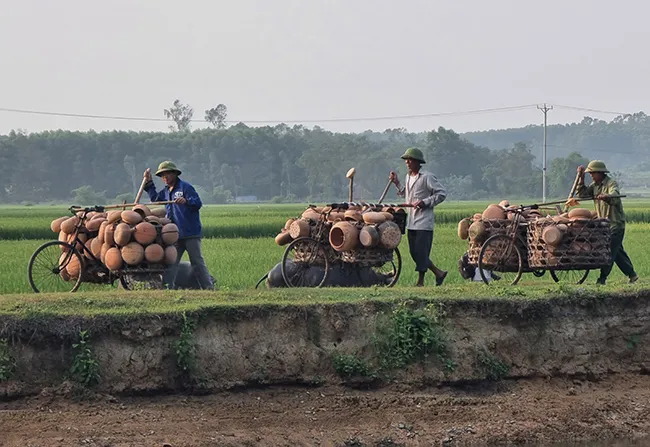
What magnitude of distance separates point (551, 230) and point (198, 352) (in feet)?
16.4

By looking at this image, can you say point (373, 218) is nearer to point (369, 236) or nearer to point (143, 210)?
point (369, 236)

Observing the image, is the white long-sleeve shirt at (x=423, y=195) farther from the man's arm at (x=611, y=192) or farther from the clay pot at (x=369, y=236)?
the man's arm at (x=611, y=192)

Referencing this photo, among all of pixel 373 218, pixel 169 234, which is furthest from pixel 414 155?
pixel 169 234

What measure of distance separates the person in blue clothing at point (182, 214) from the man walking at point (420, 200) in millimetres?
2638

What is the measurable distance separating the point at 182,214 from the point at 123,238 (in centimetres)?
96

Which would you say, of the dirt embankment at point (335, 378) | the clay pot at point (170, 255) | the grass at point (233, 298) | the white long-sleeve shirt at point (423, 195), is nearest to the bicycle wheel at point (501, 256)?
the grass at point (233, 298)

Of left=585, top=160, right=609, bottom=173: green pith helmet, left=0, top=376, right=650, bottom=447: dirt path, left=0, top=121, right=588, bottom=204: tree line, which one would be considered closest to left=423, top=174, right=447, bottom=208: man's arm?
left=585, top=160, right=609, bottom=173: green pith helmet

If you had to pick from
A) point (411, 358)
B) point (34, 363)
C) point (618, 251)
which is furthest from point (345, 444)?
point (618, 251)

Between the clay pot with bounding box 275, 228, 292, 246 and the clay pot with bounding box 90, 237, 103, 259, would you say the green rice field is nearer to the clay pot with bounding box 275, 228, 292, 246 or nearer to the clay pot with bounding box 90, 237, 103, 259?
the clay pot with bounding box 275, 228, 292, 246

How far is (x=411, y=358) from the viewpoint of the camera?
10750mm

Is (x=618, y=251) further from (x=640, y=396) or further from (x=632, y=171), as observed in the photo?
(x=632, y=171)

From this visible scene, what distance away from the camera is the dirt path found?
905 centimetres

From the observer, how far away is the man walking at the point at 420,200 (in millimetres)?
13133

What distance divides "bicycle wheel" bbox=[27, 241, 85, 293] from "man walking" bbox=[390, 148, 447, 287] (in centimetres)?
418
